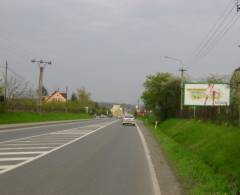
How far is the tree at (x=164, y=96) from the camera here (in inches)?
2864

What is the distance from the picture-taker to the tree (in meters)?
72.8

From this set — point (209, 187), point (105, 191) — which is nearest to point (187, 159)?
point (209, 187)

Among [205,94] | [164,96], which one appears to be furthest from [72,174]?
[164,96]

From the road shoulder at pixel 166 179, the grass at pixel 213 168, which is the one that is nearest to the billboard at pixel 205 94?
the grass at pixel 213 168

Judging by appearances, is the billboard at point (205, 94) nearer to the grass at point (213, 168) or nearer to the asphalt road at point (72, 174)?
the grass at point (213, 168)

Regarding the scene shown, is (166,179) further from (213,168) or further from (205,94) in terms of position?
(205,94)

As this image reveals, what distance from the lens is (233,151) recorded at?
1712 centimetres

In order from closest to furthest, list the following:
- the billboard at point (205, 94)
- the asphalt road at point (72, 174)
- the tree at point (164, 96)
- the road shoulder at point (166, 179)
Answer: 1. the asphalt road at point (72, 174)
2. the road shoulder at point (166, 179)
3. the billboard at point (205, 94)
4. the tree at point (164, 96)

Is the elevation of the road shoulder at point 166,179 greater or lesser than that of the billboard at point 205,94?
lesser

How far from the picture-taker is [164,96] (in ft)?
246

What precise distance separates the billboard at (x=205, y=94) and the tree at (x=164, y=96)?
1280cm

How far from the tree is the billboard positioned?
1280cm

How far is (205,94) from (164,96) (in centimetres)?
1831

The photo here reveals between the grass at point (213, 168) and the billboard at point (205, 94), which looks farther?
the billboard at point (205, 94)
